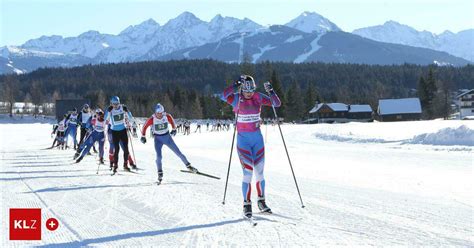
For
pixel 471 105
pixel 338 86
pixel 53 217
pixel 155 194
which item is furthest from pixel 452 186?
pixel 338 86

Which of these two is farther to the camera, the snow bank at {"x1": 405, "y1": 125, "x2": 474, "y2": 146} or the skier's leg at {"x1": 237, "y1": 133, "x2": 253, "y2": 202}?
the snow bank at {"x1": 405, "y1": 125, "x2": 474, "y2": 146}

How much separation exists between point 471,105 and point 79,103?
83312 millimetres

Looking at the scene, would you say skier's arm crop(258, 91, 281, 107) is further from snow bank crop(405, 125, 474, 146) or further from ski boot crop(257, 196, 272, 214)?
snow bank crop(405, 125, 474, 146)

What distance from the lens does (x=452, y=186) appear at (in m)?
11.0

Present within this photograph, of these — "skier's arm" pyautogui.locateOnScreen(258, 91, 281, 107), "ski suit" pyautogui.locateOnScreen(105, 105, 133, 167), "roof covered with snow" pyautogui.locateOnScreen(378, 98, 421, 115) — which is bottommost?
"ski suit" pyautogui.locateOnScreen(105, 105, 133, 167)

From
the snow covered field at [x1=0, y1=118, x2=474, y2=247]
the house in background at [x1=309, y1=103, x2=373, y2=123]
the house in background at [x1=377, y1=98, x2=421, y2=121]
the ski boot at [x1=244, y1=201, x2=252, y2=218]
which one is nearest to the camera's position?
the snow covered field at [x1=0, y1=118, x2=474, y2=247]

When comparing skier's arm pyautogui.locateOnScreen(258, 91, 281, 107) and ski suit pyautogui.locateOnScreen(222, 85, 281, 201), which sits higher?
skier's arm pyautogui.locateOnScreen(258, 91, 281, 107)

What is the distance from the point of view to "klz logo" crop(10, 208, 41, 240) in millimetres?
6452

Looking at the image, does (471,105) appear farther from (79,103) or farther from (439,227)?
(439,227)

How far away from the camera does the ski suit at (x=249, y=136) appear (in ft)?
25.5

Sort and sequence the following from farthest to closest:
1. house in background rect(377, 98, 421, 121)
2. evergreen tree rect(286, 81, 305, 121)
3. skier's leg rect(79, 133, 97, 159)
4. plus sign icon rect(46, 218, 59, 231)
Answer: evergreen tree rect(286, 81, 305, 121), house in background rect(377, 98, 421, 121), skier's leg rect(79, 133, 97, 159), plus sign icon rect(46, 218, 59, 231)

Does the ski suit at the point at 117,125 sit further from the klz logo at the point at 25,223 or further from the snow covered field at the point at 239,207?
the klz logo at the point at 25,223

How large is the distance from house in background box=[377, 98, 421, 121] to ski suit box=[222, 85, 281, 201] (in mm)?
93691

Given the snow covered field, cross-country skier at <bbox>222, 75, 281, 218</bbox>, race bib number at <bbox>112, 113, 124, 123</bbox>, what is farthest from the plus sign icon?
race bib number at <bbox>112, 113, 124, 123</bbox>
